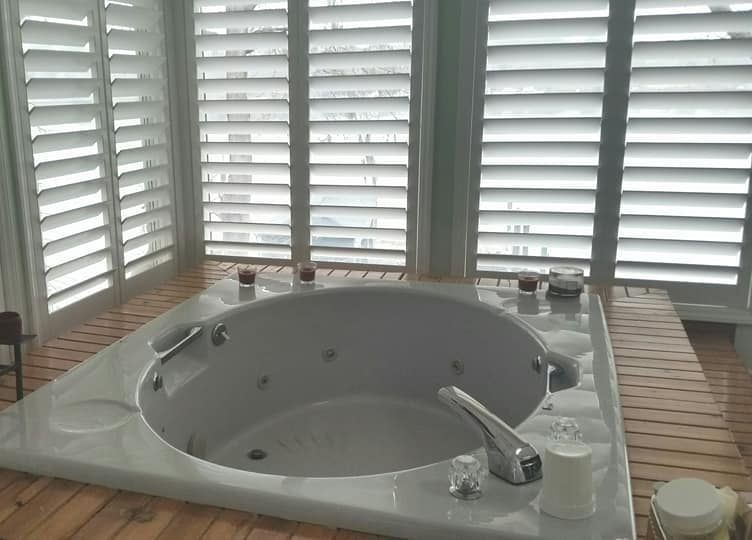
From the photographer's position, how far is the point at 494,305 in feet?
8.41

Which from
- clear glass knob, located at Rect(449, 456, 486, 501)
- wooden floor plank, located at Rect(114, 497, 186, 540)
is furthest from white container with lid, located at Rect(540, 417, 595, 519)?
wooden floor plank, located at Rect(114, 497, 186, 540)

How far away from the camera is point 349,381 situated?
280 cm

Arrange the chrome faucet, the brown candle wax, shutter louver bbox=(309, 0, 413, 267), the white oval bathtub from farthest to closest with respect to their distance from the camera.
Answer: shutter louver bbox=(309, 0, 413, 267) < the white oval bathtub < the brown candle wax < the chrome faucet

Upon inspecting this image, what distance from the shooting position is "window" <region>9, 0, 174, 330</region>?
2232 mm

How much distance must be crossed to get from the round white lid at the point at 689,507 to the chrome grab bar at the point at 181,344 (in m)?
1.46

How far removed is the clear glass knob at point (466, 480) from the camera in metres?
1.38

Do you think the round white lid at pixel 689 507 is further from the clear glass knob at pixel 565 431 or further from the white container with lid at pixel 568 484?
the clear glass knob at pixel 565 431

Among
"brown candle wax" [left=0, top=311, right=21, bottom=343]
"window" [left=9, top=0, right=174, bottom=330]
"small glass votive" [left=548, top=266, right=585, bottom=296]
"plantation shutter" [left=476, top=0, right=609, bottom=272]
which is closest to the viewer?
"brown candle wax" [left=0, top=311, right=21, bottom=343]

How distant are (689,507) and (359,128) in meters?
2.19

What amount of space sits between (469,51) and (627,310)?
112 cm

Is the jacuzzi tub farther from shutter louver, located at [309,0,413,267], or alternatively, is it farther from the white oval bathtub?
shutter louver, located at [309,0,413,267]

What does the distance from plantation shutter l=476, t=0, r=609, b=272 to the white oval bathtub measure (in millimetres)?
488

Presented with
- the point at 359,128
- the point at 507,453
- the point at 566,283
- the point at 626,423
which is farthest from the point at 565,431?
the point at 359,128

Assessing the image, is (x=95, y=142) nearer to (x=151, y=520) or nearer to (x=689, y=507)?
(x=151, y=520)
